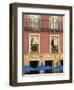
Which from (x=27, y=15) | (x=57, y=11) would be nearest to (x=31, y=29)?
(x=27, y=15)

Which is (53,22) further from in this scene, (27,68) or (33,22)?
(27,68)

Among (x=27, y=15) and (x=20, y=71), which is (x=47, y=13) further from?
(x=20, y=71)

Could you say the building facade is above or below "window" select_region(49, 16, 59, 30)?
below

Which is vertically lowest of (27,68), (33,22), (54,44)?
(27,68)

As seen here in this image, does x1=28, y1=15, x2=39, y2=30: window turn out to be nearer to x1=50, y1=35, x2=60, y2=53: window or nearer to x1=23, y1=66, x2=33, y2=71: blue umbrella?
x1=50, y1=35, x2=60, y2=53: window

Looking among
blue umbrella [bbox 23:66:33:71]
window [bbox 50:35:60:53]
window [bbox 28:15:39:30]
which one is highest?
window [bbox 28:15:39:30]

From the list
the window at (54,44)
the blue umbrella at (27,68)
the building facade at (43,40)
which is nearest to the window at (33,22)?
the building facade at (43,40)

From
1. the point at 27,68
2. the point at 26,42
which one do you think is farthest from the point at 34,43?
the point at 27,68

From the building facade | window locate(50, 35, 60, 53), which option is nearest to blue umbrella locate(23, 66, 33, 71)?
the building facade

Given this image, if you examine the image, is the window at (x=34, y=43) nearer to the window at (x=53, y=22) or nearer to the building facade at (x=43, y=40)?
the building facade at (x=43, y=40)

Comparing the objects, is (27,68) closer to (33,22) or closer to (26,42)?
(26,42)

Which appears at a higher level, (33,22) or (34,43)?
(33,22)

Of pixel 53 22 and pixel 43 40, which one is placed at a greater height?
pixel 53 22

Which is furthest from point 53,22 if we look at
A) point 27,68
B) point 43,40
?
point 27,68
